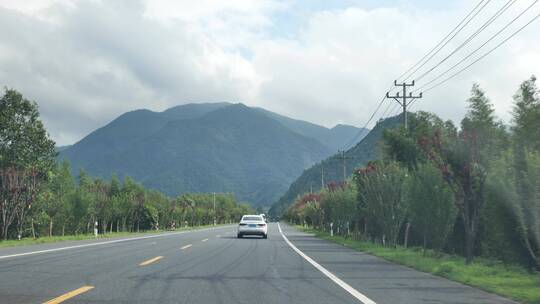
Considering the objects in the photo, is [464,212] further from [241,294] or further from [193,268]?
[241,294]

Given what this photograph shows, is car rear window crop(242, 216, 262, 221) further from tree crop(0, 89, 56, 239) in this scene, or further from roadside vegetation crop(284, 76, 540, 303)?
tree crop(0, 89, 56, 239)

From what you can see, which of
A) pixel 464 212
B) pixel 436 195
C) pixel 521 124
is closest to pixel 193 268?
pixel 464 212

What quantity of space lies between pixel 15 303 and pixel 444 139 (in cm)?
1399

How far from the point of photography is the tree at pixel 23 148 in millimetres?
35731

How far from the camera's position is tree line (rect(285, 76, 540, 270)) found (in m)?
14.1

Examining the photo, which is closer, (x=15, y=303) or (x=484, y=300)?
(x=15, y=303)

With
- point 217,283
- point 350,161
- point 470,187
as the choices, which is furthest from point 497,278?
point 350,161

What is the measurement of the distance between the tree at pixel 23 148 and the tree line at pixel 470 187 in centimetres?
1928

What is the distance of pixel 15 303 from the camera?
838cm

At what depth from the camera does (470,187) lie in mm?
17531

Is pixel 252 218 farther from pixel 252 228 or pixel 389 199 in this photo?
pixel 389 199

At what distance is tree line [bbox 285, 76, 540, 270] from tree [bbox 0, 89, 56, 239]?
1928cm

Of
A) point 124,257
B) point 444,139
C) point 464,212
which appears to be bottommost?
point 124,257

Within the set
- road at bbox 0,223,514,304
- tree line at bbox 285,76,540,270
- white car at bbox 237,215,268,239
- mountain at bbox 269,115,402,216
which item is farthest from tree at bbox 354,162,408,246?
mountain at bbox 269,115,402,216
